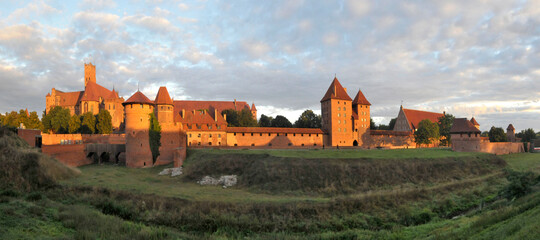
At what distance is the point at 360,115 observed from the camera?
54.3 meters

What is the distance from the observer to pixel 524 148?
48312mm

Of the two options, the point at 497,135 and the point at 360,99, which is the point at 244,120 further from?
the point at 497,135

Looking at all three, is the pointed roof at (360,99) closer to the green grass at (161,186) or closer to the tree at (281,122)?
the tree at (281,122)

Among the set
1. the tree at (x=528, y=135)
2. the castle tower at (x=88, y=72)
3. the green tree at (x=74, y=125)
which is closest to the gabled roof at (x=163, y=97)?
the green tree at (x=74, y=125)

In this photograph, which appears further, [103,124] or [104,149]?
[103,124]

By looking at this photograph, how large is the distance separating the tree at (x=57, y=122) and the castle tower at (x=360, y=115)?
55540 millimetres

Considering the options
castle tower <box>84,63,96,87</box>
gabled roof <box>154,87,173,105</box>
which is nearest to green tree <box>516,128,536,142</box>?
gabled roof <box>154,87,173,105</box>

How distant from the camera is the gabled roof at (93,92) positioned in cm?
6956

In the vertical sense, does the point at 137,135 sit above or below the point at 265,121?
below

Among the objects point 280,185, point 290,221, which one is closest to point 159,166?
point 280,185

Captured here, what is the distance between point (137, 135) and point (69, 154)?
10.2 m

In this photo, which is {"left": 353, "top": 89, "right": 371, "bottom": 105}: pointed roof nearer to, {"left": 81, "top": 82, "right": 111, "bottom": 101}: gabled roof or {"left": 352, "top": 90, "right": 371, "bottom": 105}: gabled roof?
{"left": 352, "top": 90, "right": 371, "bottom": 105}: gabled roof

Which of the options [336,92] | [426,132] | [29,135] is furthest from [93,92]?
[426,132]

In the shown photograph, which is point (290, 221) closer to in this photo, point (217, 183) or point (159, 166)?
point (217, 183)
